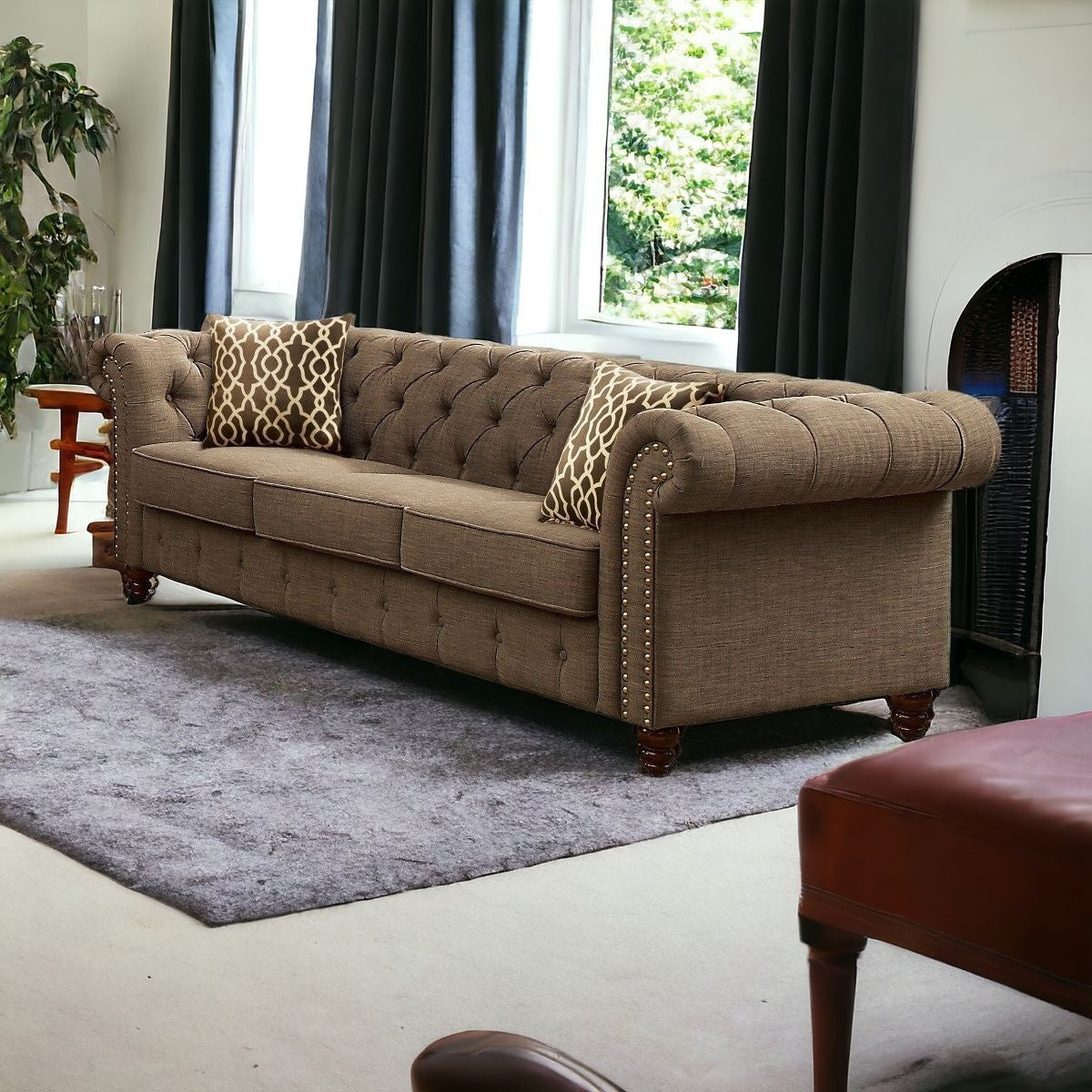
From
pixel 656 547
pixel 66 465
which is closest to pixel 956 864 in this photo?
pixel 656 547

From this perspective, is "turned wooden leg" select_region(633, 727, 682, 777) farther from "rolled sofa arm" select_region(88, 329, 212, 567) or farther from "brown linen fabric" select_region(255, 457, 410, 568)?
"rolled sofa arm" select_region(88, 329, 212, 567)

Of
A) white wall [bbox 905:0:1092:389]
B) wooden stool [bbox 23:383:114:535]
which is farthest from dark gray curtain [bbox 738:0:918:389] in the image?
wooden stool [bbox 23:383:114:535]

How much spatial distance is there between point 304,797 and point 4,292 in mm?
4226

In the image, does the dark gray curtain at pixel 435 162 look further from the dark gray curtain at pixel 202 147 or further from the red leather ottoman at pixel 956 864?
the red leather ottoman at pixel 956 864

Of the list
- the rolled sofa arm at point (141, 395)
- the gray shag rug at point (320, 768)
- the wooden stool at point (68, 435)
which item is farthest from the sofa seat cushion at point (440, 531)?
the wooden stool at point (68, 435)

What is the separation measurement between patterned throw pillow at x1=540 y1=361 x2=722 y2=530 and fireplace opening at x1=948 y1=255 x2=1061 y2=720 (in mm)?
757

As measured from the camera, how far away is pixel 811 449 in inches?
120

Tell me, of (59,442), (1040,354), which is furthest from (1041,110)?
(59,442)

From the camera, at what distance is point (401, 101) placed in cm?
527

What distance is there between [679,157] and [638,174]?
20 cm

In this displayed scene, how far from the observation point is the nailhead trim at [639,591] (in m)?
3.06

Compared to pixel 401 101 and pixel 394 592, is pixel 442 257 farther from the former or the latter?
pixel 394 592

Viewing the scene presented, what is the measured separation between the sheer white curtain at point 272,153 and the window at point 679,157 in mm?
1544

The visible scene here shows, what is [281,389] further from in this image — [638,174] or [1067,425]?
[1067,425]
